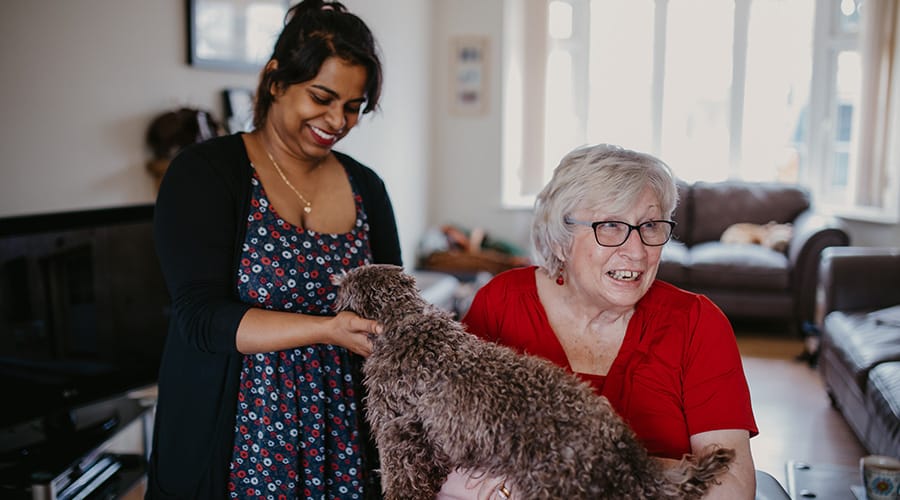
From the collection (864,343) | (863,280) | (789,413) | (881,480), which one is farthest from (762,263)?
(881,480)

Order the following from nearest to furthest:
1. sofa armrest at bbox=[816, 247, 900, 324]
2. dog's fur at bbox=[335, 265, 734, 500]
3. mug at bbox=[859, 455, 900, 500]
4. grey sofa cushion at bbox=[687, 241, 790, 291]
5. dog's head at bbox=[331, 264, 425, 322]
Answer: dog's fur at bbox=[335, 265, 734, 500] → dog's head at bbox=[331, 264, 425, 322] → mug at bbox=[859, 455, 900, 500] → sofa armrest at bbox=[816, 247, 900, 324] → grey sofa cushion at bbox=[687, 241, 790, 291]

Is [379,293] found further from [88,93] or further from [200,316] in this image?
[88,93]

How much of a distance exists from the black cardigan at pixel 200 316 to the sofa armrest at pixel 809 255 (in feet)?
15.1

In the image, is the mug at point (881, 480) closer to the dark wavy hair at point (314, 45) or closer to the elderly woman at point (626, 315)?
the elderly woman at point (626, 315)

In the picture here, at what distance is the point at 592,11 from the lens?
23.2 feet

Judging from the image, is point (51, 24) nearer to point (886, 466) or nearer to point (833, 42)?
point (886, 466)

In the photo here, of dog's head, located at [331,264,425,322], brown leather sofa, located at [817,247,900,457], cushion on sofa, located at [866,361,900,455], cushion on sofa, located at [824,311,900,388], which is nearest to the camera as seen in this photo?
dog's head, located at [331,264,425,322]

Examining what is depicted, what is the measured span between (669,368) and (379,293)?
0.58m

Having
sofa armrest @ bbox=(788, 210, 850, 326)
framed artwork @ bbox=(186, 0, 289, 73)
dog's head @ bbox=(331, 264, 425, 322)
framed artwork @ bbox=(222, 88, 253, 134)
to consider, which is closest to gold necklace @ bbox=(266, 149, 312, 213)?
dog's head @ bbox=(331, 264, 425, 322)

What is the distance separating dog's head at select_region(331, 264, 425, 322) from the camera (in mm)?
1281

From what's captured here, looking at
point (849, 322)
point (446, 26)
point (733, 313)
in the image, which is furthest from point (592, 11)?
point (849, 322)

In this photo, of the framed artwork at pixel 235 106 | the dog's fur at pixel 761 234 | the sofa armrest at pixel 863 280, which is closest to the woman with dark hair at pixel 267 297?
the framed artwork at pixel 235 106

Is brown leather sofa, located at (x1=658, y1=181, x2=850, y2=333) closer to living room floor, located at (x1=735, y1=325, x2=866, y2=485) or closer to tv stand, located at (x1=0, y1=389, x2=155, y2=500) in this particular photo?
living room floor, located at (x1=735, y1=325, x2=866, y2=485)

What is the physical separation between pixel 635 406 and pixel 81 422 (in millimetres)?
1742
